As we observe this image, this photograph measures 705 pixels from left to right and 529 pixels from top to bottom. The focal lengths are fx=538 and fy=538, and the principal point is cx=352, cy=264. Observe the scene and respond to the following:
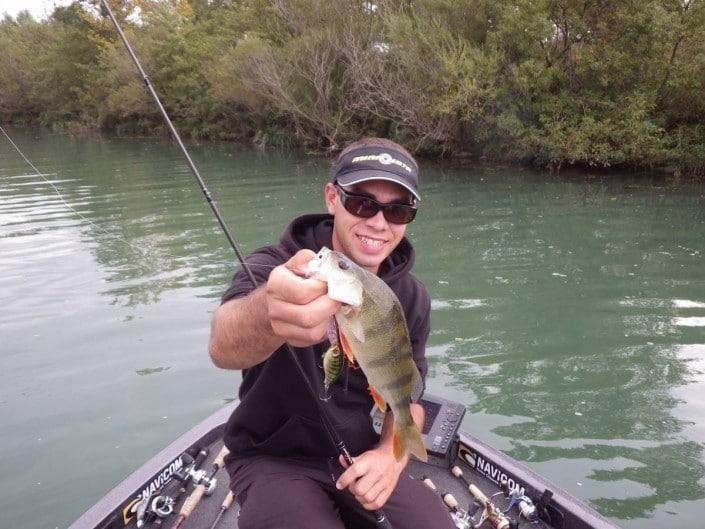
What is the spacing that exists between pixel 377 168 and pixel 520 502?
2.16 metres

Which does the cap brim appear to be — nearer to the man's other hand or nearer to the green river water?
the man's other hand

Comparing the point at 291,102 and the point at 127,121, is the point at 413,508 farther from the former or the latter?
the point at 127,121

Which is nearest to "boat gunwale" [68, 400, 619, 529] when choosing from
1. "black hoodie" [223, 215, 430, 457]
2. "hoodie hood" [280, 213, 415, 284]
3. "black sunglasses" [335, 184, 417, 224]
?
"black hoodie" [223, 215, 430, 457]

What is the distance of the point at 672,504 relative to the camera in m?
4.02

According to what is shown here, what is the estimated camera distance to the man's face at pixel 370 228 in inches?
102

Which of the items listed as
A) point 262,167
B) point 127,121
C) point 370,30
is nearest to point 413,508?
point 262,167

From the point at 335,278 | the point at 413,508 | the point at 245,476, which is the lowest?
the point at 413,508

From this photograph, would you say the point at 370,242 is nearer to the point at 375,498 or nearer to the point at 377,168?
the point at 377,168

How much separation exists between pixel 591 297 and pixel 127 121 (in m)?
45.7

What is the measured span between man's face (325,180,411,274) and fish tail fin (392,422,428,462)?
84cm

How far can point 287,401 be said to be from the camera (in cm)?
256

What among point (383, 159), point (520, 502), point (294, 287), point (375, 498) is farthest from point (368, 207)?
point (520, 502)

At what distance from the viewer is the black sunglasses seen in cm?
254

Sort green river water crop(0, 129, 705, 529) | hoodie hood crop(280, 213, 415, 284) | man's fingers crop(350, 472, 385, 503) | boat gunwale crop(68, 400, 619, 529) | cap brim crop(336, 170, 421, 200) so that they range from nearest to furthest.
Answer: man's fingers crop(350, 472, 385, 503) < cap brim crop(336, 170, 421, 200) < hoodie hood crop(280, 213, 415, 284) < boat gunwale crop(68, 400, 619, 529) < green river water crop(0, 129, 705, 529)
